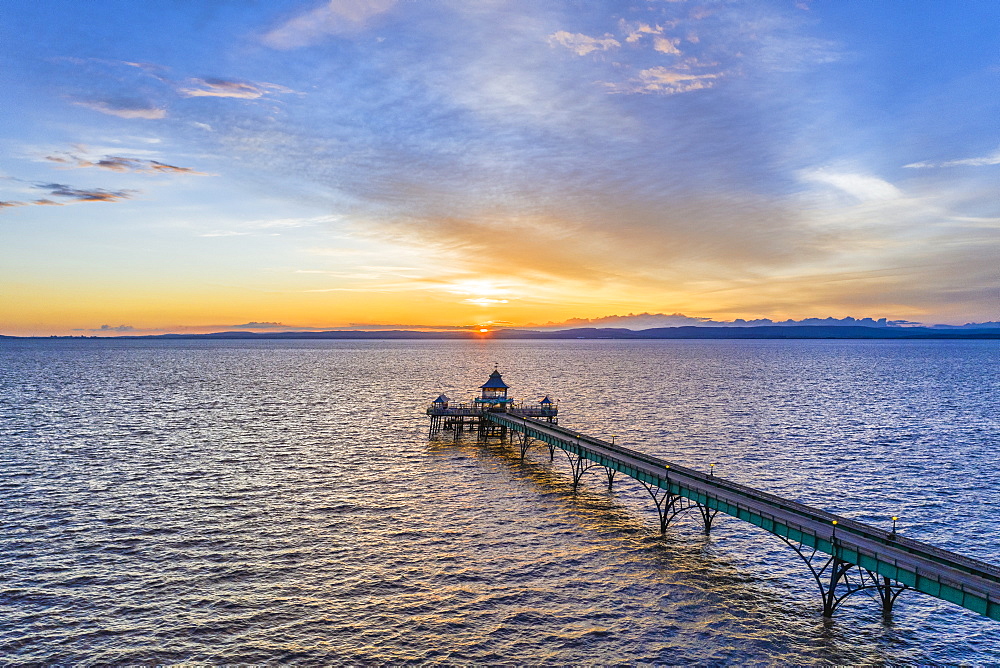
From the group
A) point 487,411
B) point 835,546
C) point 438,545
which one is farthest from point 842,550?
point 487,411

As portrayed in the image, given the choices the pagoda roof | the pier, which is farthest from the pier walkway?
the pagoda roof

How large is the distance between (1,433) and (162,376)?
9216cm

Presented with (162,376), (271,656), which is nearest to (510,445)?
(271,656)

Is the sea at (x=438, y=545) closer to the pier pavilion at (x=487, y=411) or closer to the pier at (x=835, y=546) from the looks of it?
the pier at (x=835, y=546)

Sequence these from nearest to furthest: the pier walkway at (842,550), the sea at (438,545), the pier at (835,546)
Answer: the pier walkway at (842,550) → the pier at (835,546) → the sea at (438,545)

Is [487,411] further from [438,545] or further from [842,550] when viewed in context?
[842,550]

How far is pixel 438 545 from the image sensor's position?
3656 cm

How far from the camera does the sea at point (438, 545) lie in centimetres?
2577

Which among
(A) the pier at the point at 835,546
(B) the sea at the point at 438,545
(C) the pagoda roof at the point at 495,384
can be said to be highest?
(C) the pagoda roof at the point at 495,384

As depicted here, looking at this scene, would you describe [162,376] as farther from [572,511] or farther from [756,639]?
[756,639]

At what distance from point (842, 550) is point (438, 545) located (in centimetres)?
2291

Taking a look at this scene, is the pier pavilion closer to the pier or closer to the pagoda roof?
the pagoda roof

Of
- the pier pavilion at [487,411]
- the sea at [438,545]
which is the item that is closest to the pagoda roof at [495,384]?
the pier pavilion at [487,411]

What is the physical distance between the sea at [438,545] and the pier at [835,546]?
1406mm
